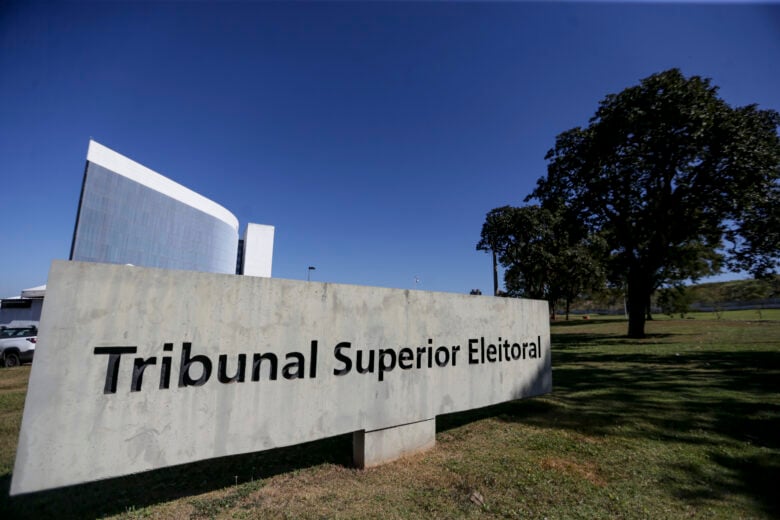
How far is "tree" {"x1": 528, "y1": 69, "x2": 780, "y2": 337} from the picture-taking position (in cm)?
1455

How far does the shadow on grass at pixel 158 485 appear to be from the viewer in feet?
10.9

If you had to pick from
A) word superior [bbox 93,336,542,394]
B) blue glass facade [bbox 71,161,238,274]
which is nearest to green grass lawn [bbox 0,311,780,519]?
word superior [bbox 93,336,542,394]

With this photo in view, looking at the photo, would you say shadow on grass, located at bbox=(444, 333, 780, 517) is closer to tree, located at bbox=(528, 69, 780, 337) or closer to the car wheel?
tree, located at bbox=(528, 69, 780, 337)

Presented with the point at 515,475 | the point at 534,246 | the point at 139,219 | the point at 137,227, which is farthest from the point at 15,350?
the point at 139,219

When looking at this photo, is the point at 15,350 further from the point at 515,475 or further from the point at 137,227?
the point at 137,227

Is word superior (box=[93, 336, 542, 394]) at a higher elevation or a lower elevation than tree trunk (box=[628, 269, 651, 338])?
lower

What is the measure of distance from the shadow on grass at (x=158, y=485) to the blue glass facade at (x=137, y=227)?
4387 centimetres

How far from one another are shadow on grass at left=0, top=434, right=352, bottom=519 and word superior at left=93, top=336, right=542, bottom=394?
1.34m

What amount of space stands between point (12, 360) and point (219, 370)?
16190mm

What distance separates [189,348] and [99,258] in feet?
159

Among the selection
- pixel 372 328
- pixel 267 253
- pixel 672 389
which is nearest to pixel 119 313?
pixel 372 328

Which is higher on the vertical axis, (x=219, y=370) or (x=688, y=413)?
(x=219, y=370)

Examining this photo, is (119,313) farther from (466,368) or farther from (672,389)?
(672,389)

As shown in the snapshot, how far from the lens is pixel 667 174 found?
16.8m
